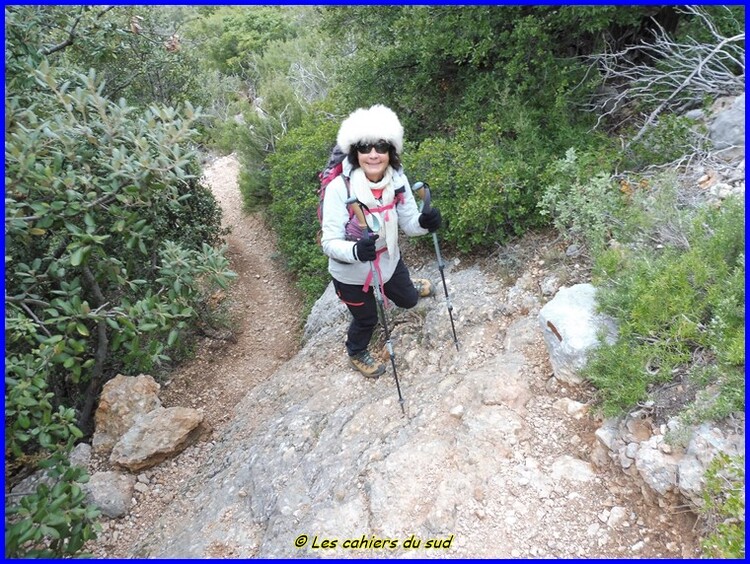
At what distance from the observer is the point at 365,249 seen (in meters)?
3.59

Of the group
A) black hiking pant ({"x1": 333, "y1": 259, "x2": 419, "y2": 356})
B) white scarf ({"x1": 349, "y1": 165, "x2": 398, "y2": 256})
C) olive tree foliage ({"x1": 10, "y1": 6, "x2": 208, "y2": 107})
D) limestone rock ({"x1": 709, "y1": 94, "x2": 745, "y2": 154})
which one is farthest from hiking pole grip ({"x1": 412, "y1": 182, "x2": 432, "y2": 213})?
limestone rock ({"x1": 709, "y1": 94, "x2": 745, "y2": 154})

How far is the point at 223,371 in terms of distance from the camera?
7.26 m

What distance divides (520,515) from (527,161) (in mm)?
3708

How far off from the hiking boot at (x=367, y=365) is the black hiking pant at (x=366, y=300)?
6 centimetres

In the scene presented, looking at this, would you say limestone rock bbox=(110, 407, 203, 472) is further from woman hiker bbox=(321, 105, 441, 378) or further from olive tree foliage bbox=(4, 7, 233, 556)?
woman hiker bbox=(321, 105, 441, 378)

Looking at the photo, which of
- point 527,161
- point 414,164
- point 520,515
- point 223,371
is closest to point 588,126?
point 527,161

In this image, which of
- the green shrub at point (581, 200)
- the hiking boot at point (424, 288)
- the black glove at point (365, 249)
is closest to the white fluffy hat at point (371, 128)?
the black glove at point (365, 249)

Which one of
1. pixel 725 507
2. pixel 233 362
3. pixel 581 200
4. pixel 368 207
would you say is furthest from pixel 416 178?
pixel 725 507

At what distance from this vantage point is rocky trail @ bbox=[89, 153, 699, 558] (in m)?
2.88

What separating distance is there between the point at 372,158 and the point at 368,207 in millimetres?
372

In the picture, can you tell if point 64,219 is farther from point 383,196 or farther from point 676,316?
point 676,316

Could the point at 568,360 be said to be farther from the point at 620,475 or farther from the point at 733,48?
the point at 733,48

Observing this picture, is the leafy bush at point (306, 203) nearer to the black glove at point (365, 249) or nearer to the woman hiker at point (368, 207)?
the woman hiker at point (368, 207)

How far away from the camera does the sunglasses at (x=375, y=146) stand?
3682 millimetres
